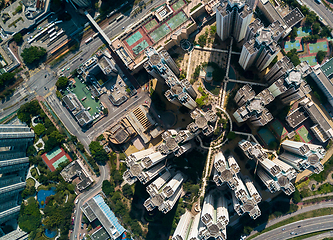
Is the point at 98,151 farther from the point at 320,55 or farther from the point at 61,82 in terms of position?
the point at 320,55

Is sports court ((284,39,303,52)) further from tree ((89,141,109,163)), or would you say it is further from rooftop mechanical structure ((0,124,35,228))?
rooftop mechanical structure ((0,124,35,228))

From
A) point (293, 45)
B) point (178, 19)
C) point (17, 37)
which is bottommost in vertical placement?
point (293, 45)

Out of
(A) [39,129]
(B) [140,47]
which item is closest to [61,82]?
(A) [39,129]

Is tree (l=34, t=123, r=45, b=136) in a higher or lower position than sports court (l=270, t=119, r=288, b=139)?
higher

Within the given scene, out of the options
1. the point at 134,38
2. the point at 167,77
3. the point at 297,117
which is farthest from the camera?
the point at 134,38

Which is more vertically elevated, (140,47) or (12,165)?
(140,47)

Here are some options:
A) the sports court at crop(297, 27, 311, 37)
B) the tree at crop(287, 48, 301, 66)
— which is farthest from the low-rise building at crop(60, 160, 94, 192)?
the sports court at crop(297, 27, 311, 37)

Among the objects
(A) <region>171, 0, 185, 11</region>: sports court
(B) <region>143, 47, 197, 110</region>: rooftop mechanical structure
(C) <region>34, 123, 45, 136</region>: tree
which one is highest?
(A) <region>171, 0, 185, 11</region>: sports court
